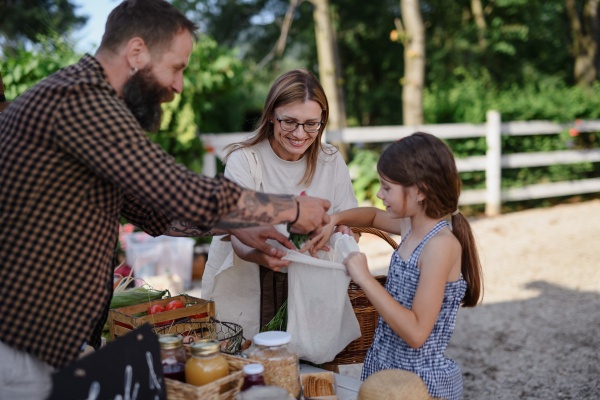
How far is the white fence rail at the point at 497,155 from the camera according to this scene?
8.03 meters

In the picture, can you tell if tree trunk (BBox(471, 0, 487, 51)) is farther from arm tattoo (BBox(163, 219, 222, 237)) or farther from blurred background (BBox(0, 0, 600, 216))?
arm tattoo (BBox(163, 219, 222, 237))

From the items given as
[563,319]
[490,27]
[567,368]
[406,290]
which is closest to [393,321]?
[406,290]

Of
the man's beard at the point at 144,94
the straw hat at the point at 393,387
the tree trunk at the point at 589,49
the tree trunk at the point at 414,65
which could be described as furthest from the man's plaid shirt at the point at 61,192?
the tree trunk at the point at 589,49

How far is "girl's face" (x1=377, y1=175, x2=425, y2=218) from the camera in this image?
193 cm

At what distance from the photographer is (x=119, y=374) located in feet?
4.49

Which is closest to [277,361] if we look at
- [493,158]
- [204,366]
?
[204,366]

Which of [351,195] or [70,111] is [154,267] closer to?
[351,195]

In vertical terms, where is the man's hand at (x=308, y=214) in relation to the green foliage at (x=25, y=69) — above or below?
below

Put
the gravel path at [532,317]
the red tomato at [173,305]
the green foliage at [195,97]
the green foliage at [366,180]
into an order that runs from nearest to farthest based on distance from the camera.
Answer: the red tomato at [173,305], the gravel path at [532,317], the green foliage at [195,97], the green foliage at [366,180]

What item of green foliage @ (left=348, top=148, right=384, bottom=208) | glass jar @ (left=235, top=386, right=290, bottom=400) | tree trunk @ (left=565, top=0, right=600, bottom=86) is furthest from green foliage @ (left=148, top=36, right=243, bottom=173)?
tree trunk @ (left=565, top=0, right=600, bottom=86)

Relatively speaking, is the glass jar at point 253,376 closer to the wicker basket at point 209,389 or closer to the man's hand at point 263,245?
the wicker basket at point 209,389

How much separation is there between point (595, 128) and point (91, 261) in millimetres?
10473

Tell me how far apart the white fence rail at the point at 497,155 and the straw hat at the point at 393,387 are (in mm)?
6248

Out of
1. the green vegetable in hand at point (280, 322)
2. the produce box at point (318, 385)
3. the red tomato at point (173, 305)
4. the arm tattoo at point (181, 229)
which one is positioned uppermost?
the arm tattoo at point (181, 229)
